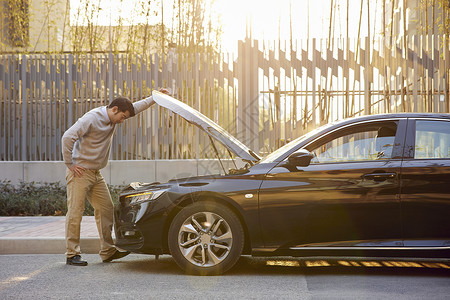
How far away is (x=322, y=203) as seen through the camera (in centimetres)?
600

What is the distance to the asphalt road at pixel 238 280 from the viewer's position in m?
5.39

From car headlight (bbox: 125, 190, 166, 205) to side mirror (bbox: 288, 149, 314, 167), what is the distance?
1284 mm

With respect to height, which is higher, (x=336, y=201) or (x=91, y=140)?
(x=91, y=140)

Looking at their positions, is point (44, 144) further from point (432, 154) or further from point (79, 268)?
point (432, 154)

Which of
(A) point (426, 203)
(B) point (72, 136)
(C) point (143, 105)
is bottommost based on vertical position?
(A) point (426, 203)

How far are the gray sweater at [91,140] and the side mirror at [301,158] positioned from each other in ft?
6.83

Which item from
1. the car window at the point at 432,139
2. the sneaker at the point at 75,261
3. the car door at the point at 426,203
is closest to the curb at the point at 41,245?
the sneaker at the point at 75,261

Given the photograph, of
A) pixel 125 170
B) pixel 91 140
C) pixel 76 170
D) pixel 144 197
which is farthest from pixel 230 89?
pixel 144 197

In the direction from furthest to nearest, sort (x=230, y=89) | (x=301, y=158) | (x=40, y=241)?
(x=230, y=89) → (x=40, y=241) → (x=301, y=158)

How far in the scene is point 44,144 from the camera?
13.5 metres

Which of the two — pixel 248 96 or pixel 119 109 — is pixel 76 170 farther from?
pixel 248 96

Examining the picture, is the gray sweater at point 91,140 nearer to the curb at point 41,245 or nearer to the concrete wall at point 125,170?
the curb at point 41,245

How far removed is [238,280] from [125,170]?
7.39 metres

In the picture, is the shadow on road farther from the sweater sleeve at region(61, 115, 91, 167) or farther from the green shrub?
the green shrub
